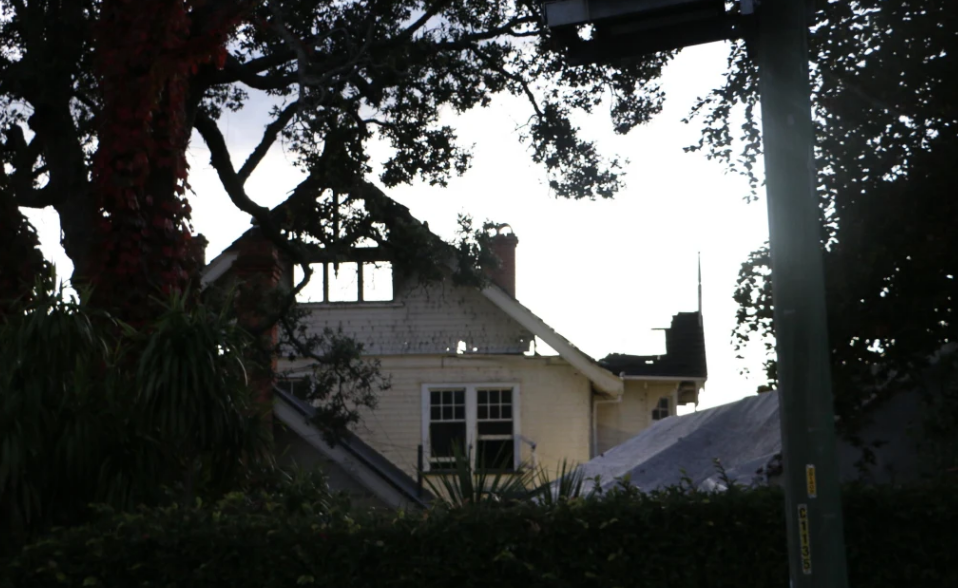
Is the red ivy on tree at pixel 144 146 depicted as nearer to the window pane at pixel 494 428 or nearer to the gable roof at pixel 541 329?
the gable roof at pixel 541 329

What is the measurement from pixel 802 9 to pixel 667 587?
13.9 feet

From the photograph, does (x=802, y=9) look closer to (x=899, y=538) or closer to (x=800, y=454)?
(x=800, y=454)

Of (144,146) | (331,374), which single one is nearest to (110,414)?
(144,146)

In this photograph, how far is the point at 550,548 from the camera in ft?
24.6

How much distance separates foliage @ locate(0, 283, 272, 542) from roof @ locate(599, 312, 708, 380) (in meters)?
18.9

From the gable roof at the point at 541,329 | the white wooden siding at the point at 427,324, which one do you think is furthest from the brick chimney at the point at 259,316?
the white wooden siding at the point at 427,324

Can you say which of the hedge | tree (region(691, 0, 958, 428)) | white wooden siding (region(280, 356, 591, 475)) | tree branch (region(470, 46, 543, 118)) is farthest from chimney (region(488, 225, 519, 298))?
the hedge

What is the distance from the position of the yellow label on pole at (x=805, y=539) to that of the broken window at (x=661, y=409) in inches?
980

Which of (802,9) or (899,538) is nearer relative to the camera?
(802,9)

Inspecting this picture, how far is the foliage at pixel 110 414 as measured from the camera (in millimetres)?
8742

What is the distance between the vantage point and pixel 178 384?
8781 mm

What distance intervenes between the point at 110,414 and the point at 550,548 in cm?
388

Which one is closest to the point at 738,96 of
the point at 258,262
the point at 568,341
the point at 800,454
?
the point at 800,454

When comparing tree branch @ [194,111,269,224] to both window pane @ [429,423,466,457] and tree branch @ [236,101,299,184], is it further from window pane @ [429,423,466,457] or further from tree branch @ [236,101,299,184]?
window pane @ [429,423,466,457]
